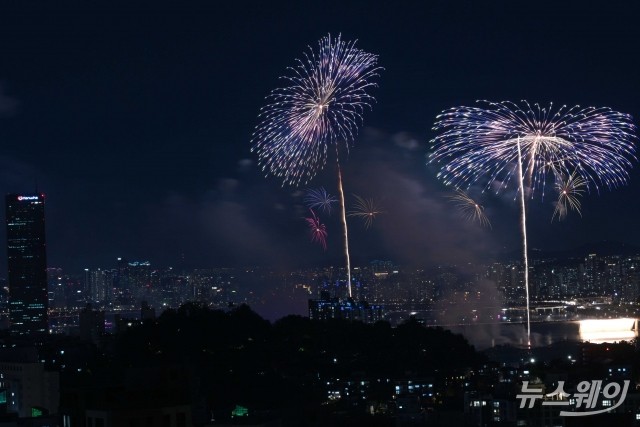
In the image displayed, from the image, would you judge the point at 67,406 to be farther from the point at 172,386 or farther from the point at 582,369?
the point at 582,369

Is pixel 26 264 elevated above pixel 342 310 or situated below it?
above

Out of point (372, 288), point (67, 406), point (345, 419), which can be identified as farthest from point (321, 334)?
point (372, 288)

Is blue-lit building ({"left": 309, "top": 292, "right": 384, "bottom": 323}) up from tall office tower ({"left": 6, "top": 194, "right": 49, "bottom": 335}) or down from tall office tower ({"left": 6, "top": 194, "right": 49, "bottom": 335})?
down

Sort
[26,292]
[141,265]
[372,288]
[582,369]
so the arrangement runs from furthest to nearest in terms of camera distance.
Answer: [141,265] → [372,288] → [26,292] → [582,369]

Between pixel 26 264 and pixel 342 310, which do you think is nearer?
pixel 342 310

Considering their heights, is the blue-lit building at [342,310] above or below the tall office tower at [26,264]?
below

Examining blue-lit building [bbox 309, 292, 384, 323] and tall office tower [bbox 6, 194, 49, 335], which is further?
tall office tower [bbox 6, 194, 49, 335]

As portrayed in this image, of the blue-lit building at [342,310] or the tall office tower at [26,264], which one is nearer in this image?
the blue-lit building at [342,310]

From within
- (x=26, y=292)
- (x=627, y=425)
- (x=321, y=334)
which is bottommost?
(x=627, y=425)
